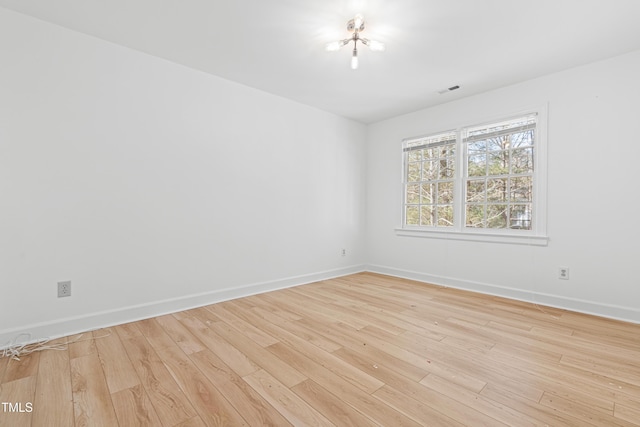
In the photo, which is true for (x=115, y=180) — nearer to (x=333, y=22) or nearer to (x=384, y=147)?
(x=333, y=22)

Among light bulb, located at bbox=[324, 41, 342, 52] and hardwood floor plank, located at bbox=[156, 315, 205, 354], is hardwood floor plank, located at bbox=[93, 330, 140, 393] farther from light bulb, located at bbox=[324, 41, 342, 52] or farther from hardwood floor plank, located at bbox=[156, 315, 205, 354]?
light bulb, located at bbox=[324, 41, 342, 52]

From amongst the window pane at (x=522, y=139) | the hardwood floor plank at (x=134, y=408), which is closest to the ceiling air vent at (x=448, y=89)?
the window pane at (x=522, y=139)

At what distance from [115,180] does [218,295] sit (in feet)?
4.90

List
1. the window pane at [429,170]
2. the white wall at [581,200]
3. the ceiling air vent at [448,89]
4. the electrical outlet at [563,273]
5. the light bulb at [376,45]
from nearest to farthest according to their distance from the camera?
the light bulb at [376,45] → the white wall at [581,200] → the electrical outlet at [563,273] → the ceiling air vent at [448,89] → the window pane at [429,170]

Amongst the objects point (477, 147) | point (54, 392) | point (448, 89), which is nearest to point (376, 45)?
point (448, 89)

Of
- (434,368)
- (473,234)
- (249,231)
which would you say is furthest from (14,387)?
(473,234)

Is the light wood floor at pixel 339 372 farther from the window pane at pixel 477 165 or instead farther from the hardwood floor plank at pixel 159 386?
the window pane at pixel 477 165

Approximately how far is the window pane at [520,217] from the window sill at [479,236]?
134mm

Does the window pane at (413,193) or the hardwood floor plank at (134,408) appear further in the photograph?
the window pane at (413,193)

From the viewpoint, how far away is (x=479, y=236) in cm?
355

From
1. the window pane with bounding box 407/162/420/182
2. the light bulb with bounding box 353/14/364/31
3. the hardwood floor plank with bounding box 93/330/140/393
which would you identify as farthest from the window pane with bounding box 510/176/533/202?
the hardwood floor plank with bounding box 93/330/140/393

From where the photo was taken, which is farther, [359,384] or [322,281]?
[322,281]

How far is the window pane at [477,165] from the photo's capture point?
11.8 ft

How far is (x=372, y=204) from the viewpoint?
4.76 meters
